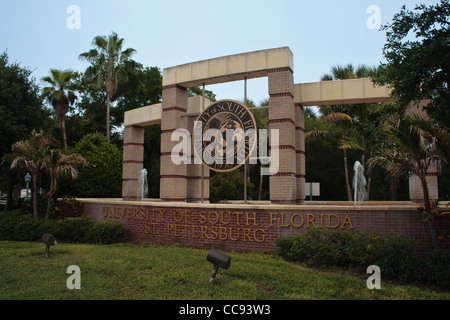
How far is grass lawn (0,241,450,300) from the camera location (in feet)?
22.8

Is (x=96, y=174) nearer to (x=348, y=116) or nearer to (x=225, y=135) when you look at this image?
(x=225, y=135)

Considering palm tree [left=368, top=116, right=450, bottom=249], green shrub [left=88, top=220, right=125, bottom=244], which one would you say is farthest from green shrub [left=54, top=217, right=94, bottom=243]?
palm tree [left=368, top=116, right=450, bottom=249]

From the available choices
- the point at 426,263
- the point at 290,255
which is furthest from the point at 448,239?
the point at 290,255

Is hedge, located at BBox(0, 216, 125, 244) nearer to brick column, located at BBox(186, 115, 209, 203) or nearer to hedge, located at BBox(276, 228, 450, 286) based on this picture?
brick column, located at BBox(186, 115, 209, 203)

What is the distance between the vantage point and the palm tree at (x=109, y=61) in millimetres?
33938

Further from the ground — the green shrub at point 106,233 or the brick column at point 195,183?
the brick column at point 195,183

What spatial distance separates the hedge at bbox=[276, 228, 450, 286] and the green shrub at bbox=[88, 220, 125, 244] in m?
5.82

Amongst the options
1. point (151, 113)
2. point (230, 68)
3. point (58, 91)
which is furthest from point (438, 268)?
point (58, 91)

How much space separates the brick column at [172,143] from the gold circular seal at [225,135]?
1589 mm

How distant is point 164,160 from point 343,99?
7.30 m

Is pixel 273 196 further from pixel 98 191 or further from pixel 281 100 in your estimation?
pixel 98 191

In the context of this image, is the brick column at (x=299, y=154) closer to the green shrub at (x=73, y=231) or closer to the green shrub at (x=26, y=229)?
the green shrub at (x=73, y=231)

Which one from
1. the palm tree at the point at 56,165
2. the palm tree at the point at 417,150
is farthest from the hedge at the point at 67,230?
the palm tree at the point at 417,150

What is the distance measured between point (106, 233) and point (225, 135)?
529 centimetres
